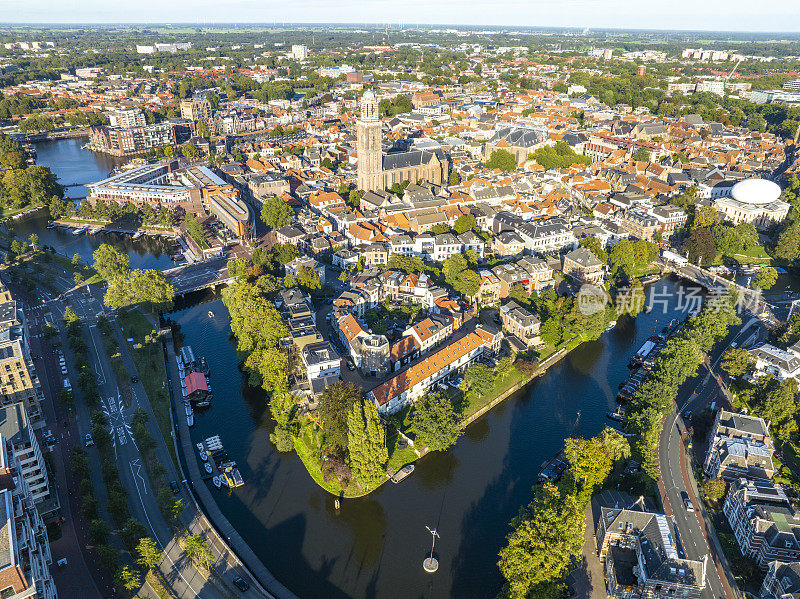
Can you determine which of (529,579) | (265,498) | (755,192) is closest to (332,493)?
(265,498)

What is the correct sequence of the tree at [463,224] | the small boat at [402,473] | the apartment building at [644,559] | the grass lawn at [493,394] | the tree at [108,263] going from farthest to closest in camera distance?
1. the tree at [463,224]
2. the tree at [108,263]
3. the grass lawn at [493,394]
4. the small boat at [402,473]
5. the apartment building at [644,559]

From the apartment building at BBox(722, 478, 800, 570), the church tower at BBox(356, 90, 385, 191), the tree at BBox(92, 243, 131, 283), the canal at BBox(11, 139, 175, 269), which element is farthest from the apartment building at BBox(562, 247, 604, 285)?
the tree at BBox(92, 243, 131, 283)

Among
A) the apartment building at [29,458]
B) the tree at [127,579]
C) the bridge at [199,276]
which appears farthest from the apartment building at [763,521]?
the bridge at [199,276]

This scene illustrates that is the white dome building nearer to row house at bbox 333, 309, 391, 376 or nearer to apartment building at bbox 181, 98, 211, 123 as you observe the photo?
row house at bbox 333, 309, 391, 376

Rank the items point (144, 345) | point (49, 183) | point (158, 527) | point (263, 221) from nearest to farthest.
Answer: point (158, 527) < point (144, 345) < point (263, 221) < point (49, 183)

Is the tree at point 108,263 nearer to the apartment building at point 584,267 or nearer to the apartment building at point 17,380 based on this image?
the apartment building at point 17,380

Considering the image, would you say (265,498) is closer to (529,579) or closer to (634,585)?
(529,579)

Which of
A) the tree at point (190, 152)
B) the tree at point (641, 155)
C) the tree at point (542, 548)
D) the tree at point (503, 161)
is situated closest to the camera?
the tree at point (542, 548)
